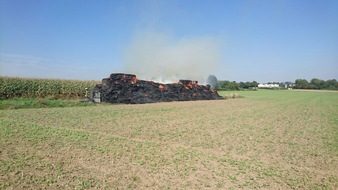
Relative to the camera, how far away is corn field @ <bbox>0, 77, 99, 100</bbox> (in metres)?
20.1

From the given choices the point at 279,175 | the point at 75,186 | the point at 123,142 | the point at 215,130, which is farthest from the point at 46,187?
the point at 215,130

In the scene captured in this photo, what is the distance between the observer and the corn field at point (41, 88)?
20.1 m

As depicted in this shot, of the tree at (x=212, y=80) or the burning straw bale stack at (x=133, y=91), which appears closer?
the burning straw bale stack at (x=133, y=91)

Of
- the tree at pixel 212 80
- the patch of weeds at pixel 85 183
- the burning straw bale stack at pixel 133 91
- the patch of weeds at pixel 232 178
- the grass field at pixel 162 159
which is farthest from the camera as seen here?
the tree at pixel 212 80

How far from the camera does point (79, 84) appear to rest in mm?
26250

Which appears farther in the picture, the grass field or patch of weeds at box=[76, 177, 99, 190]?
the grass field

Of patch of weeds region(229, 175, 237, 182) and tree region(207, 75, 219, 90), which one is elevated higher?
tree region(207, 75, 219, 90)

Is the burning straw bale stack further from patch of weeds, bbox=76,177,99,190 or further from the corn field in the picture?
patch of weeds, bbox=76,177,99,190

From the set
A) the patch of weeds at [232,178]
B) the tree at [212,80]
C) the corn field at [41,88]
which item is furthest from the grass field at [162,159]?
the tree at [212,80]

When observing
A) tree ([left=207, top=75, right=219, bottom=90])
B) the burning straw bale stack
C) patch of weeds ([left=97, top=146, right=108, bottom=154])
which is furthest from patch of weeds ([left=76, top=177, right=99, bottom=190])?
tree ([left=207, top=75, right=219, bottom=90])

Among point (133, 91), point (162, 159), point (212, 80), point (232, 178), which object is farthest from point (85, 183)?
point (212, 80)

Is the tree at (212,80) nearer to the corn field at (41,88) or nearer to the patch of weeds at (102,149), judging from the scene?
the corn field at (41,88)

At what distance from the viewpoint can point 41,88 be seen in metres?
22.5

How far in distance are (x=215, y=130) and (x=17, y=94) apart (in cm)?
1840
